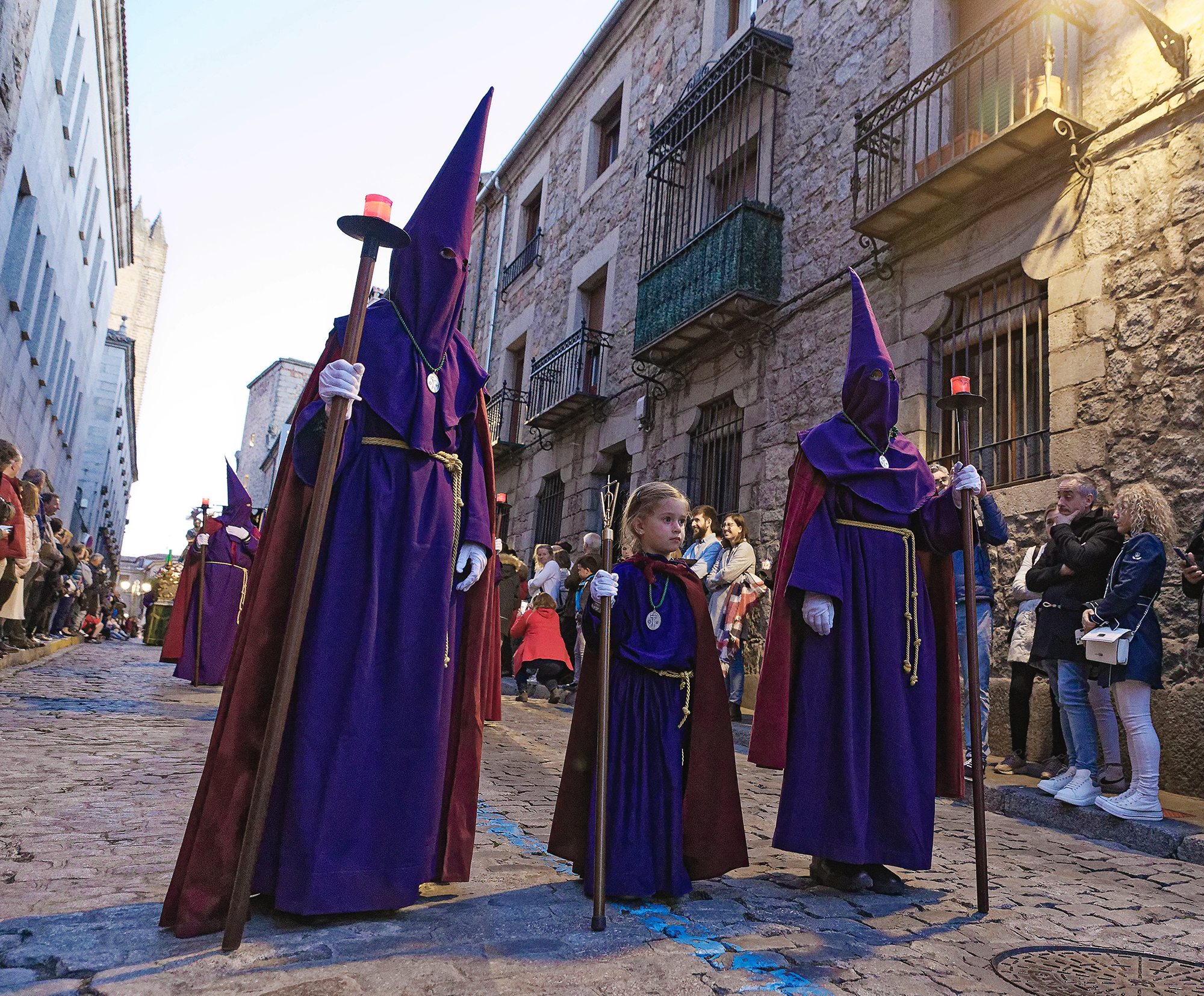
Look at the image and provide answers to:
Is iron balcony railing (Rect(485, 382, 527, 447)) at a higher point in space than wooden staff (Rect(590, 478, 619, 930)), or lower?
higher

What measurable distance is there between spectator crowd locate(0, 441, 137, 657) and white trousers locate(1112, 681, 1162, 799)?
8.01m

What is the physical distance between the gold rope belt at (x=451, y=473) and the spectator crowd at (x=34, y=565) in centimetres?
610

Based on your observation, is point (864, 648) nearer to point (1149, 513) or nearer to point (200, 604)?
point (1149, 513)

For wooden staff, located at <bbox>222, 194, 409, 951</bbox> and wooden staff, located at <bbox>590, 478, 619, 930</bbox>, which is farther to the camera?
wooden staff, located at <bbox>590, 478, 619, 930</bbox>

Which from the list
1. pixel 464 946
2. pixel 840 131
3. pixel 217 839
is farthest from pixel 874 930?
pixel 840 131

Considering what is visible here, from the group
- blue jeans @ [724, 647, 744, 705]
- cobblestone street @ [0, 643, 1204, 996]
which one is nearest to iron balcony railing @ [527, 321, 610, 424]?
blue jeans @ [724, 647, 744, 705]

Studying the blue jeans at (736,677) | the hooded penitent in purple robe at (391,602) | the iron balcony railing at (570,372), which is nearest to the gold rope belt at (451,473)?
the hooded penitent in purple robe at (391,602)

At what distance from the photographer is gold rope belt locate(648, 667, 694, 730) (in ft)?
11.1

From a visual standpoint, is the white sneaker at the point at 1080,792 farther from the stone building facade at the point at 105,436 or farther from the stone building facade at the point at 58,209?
the stone building facade at the point at 105,436

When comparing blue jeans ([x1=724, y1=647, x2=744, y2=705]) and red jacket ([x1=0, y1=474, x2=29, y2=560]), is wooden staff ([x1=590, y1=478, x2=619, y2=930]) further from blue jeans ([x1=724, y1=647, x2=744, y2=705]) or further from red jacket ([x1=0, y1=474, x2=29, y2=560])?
red jacket ([x1=0, y1=474, x2=29, y2=560])

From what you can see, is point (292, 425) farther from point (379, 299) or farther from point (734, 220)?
point (734, 220)

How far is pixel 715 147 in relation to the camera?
40.0 feet

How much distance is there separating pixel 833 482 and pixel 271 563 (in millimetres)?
2206

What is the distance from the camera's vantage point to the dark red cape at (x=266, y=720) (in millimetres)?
2482
